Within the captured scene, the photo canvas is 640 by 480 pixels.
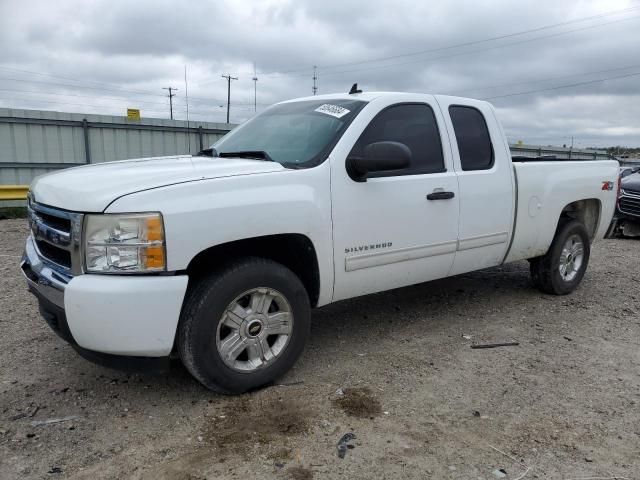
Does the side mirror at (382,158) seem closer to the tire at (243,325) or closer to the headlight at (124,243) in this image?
the tire at (243,325)

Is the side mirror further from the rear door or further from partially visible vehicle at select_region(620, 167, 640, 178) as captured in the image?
partially visible vehicle at select_region(620, 167, 640, 178)

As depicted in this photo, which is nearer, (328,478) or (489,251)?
(328,478)

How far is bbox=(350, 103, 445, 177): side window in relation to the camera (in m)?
3.94

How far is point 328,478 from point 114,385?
1.65 m

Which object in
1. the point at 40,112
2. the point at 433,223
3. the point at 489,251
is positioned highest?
the point at 40,112

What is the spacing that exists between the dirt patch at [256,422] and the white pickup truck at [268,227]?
0.46ft

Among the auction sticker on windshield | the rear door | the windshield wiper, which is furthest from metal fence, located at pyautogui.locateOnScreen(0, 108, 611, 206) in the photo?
the auction sticker on windshield

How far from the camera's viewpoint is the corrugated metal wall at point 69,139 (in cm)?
1313

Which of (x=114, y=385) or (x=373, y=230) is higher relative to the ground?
(x=373, y=230)

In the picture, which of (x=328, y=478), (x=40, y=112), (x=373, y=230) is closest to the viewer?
(x=328, y=478)

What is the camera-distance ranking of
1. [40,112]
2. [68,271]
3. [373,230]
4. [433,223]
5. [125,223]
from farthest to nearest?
[40,112]
[433,223]
[373,230]
[68,271]
[125,223]

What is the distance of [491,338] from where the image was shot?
14.7ft

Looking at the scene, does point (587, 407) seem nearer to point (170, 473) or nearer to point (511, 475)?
point (511, 475)

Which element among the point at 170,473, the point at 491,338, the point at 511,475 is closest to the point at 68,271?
the point at 170,473
